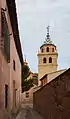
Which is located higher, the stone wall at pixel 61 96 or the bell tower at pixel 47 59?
the bell tower at pixel 47 59

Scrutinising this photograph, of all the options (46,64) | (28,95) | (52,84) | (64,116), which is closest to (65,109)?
(64,116)

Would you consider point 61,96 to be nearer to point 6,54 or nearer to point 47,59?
point 6,54

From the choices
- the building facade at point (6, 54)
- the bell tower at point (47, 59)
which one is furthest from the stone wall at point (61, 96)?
the bell tower at point (47, 59)

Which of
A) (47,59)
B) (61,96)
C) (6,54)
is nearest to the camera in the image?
(6,54)

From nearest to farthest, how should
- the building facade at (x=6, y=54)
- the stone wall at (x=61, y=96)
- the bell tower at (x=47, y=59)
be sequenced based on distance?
the building facade at (x=6, y=54), the stone wall at (x=61, y=96), the bell tower at (x=47, y=59)

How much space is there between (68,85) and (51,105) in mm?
3155

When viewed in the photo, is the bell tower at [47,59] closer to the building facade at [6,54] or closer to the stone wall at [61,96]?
the building facade at [6,54]

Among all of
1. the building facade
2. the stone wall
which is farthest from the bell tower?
the stone wall

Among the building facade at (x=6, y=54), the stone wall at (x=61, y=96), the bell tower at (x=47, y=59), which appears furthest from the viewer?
the bell tower at (x=47, y=59)

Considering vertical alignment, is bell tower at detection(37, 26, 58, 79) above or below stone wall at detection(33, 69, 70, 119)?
Answer: above

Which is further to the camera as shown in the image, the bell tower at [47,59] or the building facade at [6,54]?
the bell tower at [47,59]

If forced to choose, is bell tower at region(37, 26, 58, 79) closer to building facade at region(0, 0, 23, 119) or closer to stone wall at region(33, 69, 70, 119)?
building facade at region(0, 0, 23, 119)

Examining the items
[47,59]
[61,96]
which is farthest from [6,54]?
[47,59]

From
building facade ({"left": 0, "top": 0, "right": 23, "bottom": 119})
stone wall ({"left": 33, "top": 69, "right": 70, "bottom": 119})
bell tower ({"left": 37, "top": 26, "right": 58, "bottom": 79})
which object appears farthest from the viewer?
bell tower ({"left": 37, "top": 26, "right": 58, "bottom": 79})
